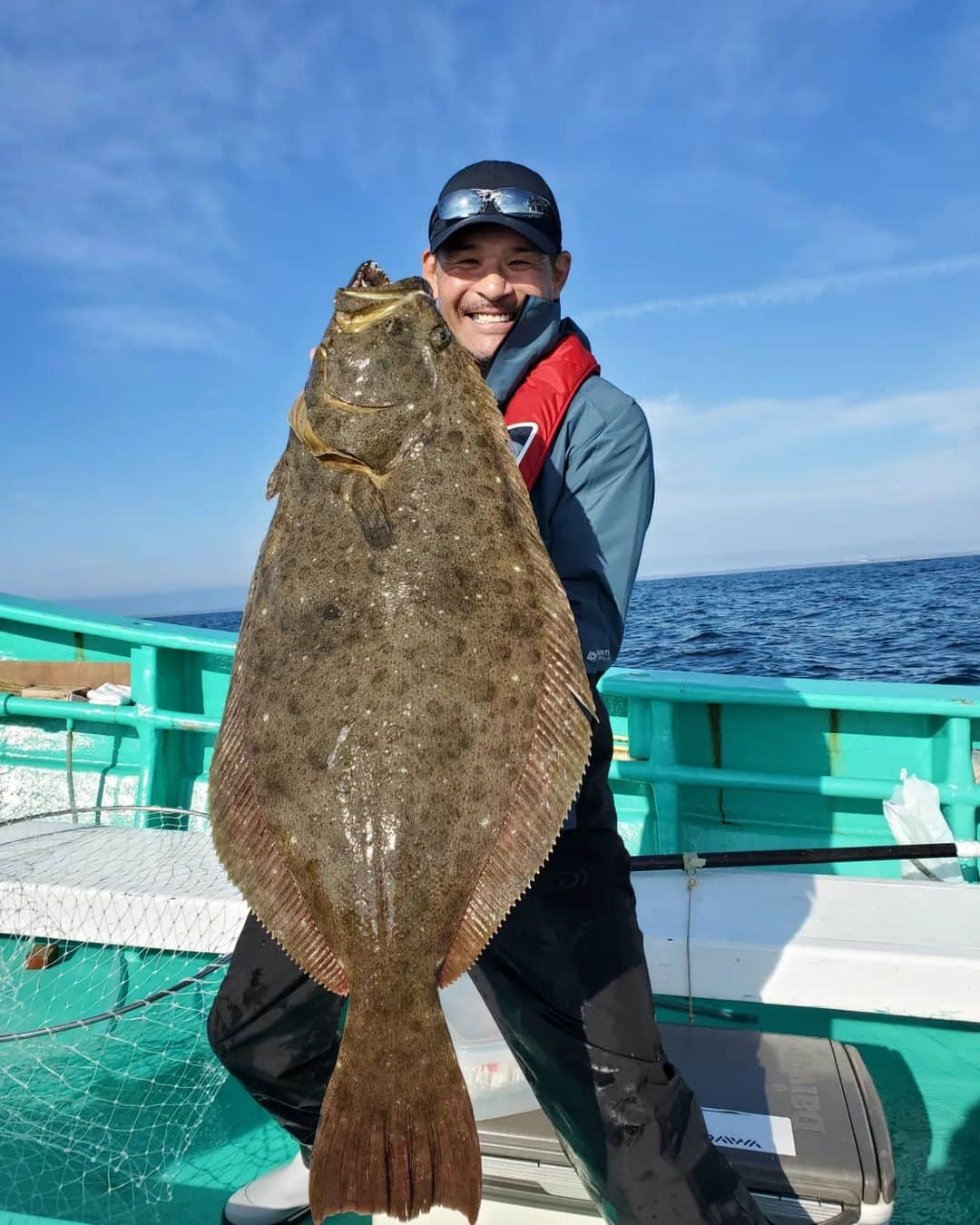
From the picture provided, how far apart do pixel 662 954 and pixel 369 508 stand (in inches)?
85.7

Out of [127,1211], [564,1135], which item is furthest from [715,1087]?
[127,1211]

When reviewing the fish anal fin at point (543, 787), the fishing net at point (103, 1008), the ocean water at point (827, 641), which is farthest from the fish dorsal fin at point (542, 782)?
the ocean water at point (827, 641)

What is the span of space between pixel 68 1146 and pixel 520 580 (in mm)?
2804

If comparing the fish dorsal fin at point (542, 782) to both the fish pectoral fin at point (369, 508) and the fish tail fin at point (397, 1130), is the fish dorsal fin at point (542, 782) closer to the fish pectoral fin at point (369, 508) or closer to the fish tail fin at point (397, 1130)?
the fish tail fin at point (397, 1130)

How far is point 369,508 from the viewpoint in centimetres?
176

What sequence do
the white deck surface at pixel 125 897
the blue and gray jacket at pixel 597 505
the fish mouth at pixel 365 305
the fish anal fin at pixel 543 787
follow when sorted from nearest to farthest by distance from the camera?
the fish anal fin at pixel 543 787 → the fish mouth at pixel 365 305 → the blue and gray jacket at pixel 597 505 → the white deck surface at pixel 125 897

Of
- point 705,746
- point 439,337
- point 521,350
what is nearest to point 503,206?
point 521,350

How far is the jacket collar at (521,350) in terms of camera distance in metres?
2.31

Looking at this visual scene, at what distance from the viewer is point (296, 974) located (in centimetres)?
223

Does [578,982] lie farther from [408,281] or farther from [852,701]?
[852,701]

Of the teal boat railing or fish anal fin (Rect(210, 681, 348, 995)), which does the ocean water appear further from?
fish anal fin (Rect(210, 681, 348, 995))

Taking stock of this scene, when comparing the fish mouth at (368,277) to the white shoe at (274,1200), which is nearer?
the fish mouth at (368,277)

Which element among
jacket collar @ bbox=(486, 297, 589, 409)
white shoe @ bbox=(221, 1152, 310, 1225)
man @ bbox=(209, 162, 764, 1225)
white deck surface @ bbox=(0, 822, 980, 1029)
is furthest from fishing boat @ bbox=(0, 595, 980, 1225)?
jacket collar @ bbox=(486, 297, 589, 409)

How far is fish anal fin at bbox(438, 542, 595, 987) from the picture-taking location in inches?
65.4
